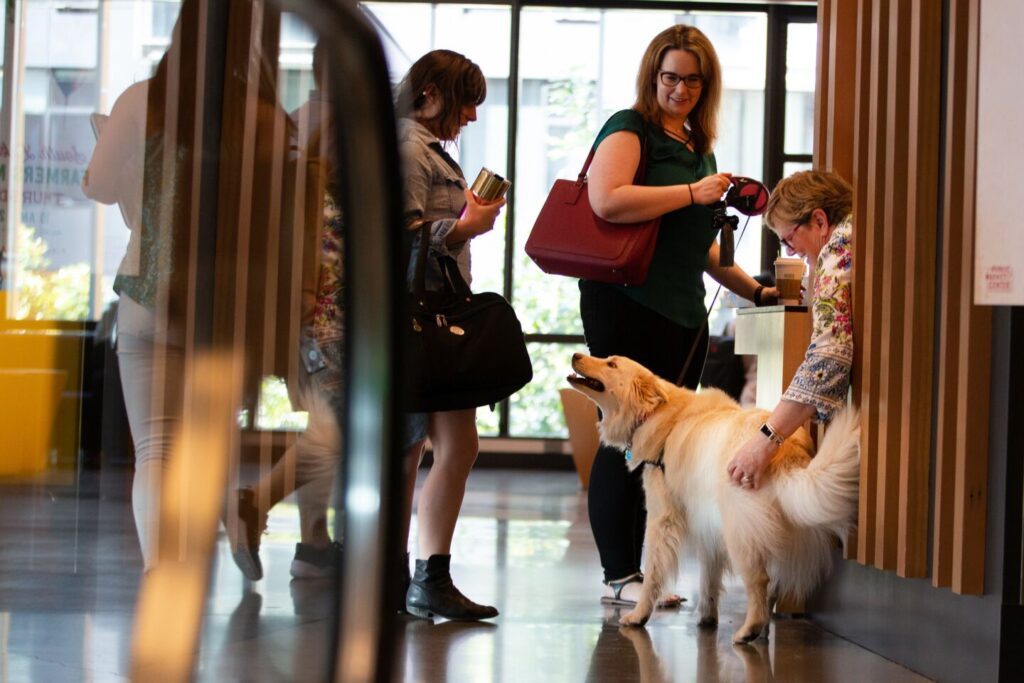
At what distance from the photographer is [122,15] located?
3.42ft

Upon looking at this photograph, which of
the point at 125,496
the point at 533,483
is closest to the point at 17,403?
the point at 125,496

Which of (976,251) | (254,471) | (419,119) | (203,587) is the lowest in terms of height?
(203,587)

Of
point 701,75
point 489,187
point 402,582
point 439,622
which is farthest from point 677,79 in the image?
point 402,582

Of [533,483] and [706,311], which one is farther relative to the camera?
[533,483]

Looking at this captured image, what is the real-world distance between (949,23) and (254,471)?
220cm

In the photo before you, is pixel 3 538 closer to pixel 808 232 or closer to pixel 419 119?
pixel 419 119

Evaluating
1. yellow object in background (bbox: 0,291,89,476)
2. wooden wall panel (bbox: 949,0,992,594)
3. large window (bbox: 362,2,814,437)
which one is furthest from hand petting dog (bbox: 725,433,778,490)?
large window (bbox: 362,2,814,437)

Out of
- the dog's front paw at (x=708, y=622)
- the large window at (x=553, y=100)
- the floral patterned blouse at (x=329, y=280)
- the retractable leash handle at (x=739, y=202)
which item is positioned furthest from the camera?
the large window at (x=553, y=100)

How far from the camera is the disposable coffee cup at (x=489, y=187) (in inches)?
127

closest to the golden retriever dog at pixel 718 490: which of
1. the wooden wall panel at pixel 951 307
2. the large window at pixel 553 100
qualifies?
the wooden wall panel at pixel 951 307

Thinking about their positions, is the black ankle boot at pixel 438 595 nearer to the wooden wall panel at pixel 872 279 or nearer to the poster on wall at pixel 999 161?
the wooden wall panel at pixel 872 279

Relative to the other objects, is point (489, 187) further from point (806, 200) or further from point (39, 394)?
point (39, 394)

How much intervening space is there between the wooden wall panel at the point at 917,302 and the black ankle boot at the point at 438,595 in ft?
3.30

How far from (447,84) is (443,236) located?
40cm
